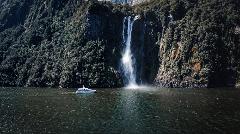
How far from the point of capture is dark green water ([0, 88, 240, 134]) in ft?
249

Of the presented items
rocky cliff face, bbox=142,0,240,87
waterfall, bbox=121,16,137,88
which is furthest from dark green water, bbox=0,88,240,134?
waterfall, bbox=121,16,137,88

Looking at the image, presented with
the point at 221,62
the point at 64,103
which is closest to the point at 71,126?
the point at 64,103

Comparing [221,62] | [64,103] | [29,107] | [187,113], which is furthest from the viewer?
[221,62]

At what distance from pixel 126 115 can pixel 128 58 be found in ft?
310

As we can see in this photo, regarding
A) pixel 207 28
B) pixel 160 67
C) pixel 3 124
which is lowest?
pixel 3 124

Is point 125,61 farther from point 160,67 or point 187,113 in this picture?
point 187,113

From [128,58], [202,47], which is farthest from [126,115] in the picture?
[128,58]

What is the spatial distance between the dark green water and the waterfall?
57263mm

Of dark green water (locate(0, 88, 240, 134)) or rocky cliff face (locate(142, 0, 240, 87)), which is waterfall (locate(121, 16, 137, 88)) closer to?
rocky cliff face (locate(142, 0, 240, 87))

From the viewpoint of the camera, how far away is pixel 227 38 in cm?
16612

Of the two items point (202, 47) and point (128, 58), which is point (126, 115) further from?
point (128, 58)

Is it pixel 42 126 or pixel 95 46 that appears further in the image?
pixel 95 46

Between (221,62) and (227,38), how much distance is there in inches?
379

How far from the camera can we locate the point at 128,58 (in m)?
185
